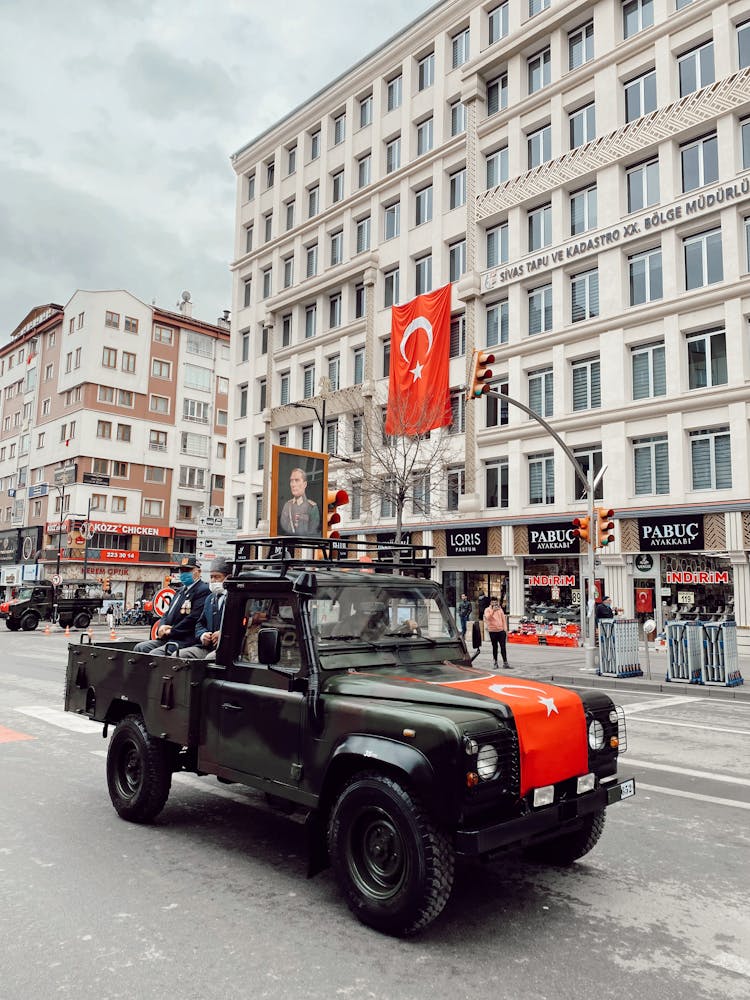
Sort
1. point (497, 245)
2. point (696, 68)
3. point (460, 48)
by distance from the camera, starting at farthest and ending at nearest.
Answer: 1. point (460, 48)
2. point (497, 245)
3. point (696, 68)

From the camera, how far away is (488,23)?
1300 inches

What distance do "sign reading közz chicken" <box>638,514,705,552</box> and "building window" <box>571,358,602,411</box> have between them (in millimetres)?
5092

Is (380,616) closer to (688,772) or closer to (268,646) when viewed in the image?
(268,646)

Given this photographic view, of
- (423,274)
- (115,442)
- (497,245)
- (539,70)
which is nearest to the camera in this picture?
(539,70)

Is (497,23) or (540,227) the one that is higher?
(497,23)

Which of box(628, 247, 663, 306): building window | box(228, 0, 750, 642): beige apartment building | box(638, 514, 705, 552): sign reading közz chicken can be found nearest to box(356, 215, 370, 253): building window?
box(228, 0, 750, 642): beige apartment building

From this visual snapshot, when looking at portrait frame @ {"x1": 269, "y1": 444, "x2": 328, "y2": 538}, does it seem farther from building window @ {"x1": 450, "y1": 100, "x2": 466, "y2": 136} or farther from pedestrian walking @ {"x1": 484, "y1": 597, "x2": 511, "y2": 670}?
building window @ {"x1": 450, "y1": 100, "x2": 466, "y2": 136}

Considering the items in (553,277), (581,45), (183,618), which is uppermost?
(581,45)

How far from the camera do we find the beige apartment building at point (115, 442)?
58812 mm

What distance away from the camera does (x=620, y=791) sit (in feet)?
14.3

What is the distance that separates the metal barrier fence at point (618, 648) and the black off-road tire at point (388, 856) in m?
14.0

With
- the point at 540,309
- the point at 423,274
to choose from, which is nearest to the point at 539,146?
the point at 540,309

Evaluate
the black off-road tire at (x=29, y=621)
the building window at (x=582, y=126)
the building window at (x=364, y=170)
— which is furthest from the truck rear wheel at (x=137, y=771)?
the building window at (x=364, y=170)

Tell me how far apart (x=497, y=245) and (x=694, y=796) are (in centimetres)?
2865
